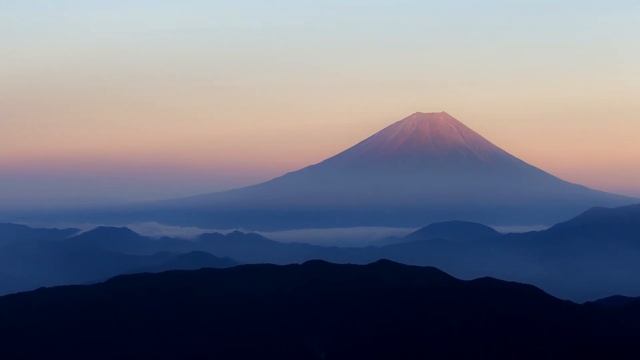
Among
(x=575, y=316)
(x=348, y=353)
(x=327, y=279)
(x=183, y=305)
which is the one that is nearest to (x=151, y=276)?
(x=183, y=305)

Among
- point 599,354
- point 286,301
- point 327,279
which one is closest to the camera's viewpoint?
point 599,354

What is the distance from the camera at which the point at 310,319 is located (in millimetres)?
119500

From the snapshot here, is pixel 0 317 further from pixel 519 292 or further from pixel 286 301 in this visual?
pixel 519 292

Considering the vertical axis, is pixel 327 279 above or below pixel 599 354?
above

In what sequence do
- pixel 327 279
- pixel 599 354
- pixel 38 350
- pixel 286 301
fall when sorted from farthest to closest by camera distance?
pixel 327 279, pixel 286 301, pixel 38 350, pixel 599 354

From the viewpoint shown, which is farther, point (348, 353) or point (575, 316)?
point (575, 316)

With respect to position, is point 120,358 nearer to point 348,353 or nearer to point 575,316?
point 348,353

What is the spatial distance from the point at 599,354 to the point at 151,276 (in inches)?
2326

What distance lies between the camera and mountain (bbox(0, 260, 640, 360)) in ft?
368

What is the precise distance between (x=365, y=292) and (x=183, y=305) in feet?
69.9

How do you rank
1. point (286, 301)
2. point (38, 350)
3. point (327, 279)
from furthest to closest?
point (327, 279)
point (286, 301)
point (38, 350)

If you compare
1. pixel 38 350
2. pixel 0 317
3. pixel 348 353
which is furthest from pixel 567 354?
pixel 0 317

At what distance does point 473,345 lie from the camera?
111 m

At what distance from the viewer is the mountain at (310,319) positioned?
4419 inches
